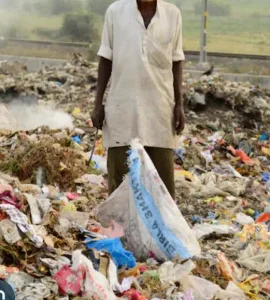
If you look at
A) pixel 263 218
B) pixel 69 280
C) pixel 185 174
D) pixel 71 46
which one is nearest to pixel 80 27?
pixel 71 46

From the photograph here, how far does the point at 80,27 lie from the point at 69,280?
21153 mm

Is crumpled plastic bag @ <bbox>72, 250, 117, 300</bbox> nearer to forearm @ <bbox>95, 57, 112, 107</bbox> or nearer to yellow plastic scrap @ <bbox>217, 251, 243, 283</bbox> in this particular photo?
yellow plastic scrap @ <bbox>217, 251, 243, 283</bbox>

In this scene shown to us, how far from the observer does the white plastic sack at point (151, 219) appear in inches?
198

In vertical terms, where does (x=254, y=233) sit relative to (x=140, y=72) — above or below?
below

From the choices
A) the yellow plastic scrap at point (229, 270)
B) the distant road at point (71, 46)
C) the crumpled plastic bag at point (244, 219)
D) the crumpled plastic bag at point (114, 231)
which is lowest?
the distant road at point (71, 46)

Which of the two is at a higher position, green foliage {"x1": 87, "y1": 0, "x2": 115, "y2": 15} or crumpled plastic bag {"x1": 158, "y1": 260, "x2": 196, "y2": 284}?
crumpled plastic bag {"x1": 158, "y1": 260, "x2": 196, "y2": 284}

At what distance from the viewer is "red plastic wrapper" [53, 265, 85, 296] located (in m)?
4.21

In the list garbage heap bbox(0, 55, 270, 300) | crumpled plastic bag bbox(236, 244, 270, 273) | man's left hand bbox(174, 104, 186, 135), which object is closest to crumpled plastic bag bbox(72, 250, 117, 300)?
garbage heap bbox(0, 55, 270, 300)

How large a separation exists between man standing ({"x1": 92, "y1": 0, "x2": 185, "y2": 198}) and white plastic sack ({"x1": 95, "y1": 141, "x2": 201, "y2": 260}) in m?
0.35

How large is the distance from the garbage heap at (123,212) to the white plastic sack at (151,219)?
0.06 metres

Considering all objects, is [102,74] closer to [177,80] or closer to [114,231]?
[177,80]

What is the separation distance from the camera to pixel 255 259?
5.35 m

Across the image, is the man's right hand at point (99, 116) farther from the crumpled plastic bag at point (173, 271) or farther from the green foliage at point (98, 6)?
the green foliage at point (98, 6)

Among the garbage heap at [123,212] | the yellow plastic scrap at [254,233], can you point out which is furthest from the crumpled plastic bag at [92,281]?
the yellow plastic scrap at [254,233]
